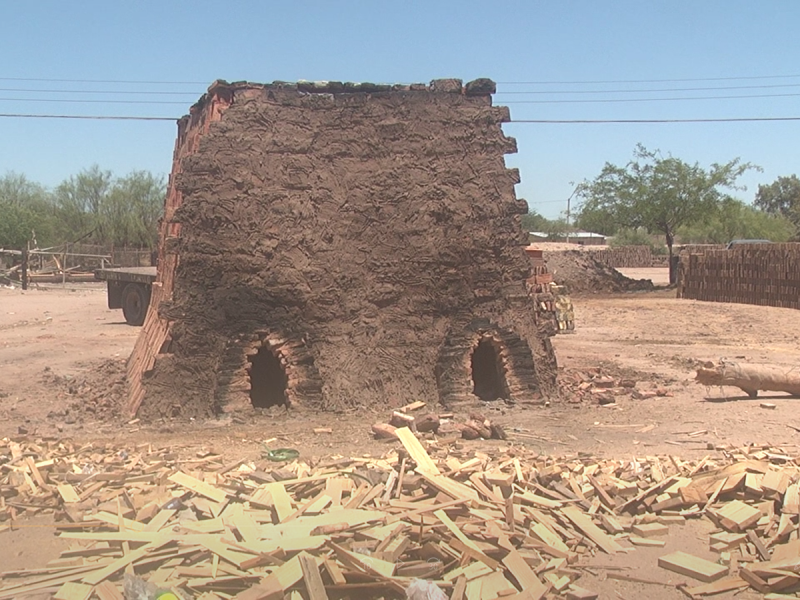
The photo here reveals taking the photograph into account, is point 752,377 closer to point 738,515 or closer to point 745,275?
point 738,515

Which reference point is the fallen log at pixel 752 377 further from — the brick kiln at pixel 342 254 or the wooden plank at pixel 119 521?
the wooden plank at pixel 119 521

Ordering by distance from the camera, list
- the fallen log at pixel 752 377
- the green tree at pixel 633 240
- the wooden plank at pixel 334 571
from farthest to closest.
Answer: the green tree at pixel 633 240
the fallen log at pixel 752 377
the wooden plank at pixel 334 571

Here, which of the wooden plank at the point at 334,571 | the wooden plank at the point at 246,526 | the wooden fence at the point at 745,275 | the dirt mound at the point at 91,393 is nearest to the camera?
the wooden plank at the point at 334,571

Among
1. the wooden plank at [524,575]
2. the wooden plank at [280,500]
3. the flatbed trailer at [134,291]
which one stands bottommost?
the wooden plank at [524,575]

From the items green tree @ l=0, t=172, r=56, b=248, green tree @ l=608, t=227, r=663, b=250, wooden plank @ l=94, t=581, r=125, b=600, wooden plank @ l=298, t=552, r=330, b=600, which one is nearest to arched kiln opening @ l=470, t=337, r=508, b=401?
wooden plank @ l=298, t=552, r=330, b=600

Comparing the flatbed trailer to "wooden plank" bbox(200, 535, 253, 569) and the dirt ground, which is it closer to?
the dirt ground

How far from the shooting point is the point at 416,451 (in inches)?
256

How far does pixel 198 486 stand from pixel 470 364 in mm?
4397

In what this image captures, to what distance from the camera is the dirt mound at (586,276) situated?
3041 cm

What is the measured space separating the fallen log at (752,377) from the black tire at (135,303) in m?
14.2

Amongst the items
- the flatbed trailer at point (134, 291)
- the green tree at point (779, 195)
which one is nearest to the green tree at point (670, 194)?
the flatbed trailer at point (134, 291)

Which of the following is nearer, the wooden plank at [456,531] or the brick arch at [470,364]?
the wooden plank at [456,531]

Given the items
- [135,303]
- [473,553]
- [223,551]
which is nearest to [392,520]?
[473,553]

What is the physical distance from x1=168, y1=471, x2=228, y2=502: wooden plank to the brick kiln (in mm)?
2648
